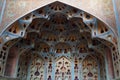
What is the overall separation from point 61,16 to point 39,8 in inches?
70.4

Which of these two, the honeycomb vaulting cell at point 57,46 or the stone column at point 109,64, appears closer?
the honeycomb vaulting cell at point 57,46

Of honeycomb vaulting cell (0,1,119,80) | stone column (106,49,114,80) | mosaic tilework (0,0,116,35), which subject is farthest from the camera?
stone column (106,49,114,80)

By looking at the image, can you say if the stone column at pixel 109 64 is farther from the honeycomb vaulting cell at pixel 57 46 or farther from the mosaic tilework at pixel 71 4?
the mosaic tilework at pixel 71 4

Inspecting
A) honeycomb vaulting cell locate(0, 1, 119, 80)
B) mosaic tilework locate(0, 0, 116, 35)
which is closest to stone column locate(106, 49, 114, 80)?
honeycomb vaulting cell locate(0, 1, 119, 80)

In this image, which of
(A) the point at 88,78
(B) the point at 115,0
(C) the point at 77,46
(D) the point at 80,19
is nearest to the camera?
(B) the point at 115,0

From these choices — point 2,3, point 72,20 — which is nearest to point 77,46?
point 72,20

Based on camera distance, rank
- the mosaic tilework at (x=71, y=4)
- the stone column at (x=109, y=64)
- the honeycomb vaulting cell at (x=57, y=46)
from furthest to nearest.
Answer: the stone column at (x=109, y=64) → the honeycomb vaulting cell at (x=57, y=46) → the mosaic tilework at (x=71, y=4)

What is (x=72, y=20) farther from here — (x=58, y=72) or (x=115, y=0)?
(x=58, y=72)

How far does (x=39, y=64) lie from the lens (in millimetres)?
12531

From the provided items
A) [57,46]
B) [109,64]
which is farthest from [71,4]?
[109,64]

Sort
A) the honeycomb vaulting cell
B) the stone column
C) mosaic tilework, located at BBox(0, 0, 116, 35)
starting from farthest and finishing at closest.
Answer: the stone column
the honeycomb vaulting cell
mosaic tilework, located at BBox(0, 0, 116, 35)

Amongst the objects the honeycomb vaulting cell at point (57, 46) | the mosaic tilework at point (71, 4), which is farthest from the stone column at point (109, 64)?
the mosaic tilework at point (71, 4)

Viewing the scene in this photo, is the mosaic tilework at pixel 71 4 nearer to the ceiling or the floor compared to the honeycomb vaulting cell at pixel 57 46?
nearer to the ceiling

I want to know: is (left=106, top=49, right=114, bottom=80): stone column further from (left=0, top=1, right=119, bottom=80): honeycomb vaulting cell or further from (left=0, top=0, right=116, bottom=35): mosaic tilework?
(left=0, top=0, right=116, bottom=35): mosaic tilework
